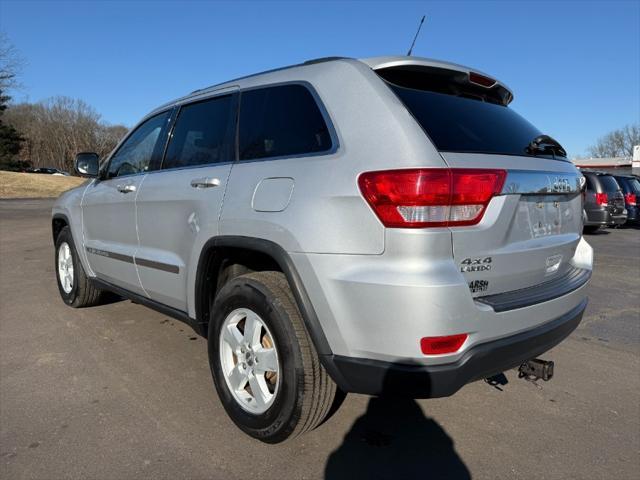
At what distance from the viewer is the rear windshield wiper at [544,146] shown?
2607 millimetres

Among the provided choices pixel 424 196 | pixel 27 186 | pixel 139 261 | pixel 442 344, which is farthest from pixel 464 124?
pixel 27 186

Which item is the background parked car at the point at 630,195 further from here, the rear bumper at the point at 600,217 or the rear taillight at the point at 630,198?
the rear bumper at the point at 600,217

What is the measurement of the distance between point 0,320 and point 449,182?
460 cm

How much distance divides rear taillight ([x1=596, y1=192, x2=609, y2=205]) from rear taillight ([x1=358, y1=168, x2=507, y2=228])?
492 inches

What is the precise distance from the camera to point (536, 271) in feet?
8.00

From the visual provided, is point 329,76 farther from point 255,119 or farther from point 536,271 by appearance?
point 536,271

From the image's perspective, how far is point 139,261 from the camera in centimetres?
359

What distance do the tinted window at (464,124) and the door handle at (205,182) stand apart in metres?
1.16

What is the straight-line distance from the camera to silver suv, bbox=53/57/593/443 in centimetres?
200

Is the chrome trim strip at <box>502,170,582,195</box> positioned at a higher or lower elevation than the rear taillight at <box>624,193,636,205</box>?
higher

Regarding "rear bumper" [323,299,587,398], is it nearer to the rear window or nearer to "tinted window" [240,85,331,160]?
the rear window

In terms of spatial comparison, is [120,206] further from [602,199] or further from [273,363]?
[602,199]

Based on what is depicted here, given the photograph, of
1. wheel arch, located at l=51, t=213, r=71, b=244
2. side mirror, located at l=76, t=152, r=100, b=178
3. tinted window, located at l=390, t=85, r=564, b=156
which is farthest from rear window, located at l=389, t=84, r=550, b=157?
wheel arch, located at l=51, t=213, r=71, b=244

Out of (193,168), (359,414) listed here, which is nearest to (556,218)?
(359,414)
